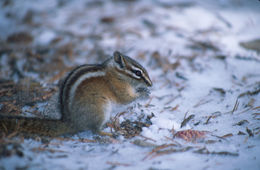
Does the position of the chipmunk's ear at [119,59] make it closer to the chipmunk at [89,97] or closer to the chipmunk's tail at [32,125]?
the chipmunk at [89,97]

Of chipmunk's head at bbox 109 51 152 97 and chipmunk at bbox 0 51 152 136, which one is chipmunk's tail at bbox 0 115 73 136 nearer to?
chipmunk at bbox 0 51 152 136

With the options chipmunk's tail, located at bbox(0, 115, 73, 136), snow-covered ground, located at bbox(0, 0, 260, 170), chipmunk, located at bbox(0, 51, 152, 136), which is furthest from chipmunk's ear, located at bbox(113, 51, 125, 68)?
chipmunk's tail, located at bbox(0, 115, 73, 136)

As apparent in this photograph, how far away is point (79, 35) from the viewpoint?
566 cm

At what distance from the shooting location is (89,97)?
2777 millimetres

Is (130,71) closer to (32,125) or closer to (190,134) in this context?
(190,134)

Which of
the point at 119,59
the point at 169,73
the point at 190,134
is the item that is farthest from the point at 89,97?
the point at 169,73

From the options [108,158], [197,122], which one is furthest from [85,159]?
[197,122]

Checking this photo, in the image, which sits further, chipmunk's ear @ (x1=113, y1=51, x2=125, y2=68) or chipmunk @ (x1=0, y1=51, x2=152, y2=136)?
chipmunk's ear @ (x1=113, y1=51, x2=125, y2=68)

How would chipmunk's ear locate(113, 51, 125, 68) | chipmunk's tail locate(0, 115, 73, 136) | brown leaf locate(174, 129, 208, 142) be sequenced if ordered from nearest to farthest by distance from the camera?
1. chipmunk's tail locate(0, 115, 73, 136)
2. brown leaf locate(174, 129, 208, 142)
3. chipmunk's ear locate(113, 51, 125, 68)

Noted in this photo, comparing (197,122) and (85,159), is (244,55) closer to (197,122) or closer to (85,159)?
(197,122)

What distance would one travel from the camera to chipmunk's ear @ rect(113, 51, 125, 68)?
3088 millimetres

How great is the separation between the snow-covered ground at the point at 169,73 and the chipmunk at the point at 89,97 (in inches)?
6.1

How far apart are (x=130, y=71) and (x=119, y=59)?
21 centimetres

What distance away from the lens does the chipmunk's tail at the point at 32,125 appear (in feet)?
8.16
